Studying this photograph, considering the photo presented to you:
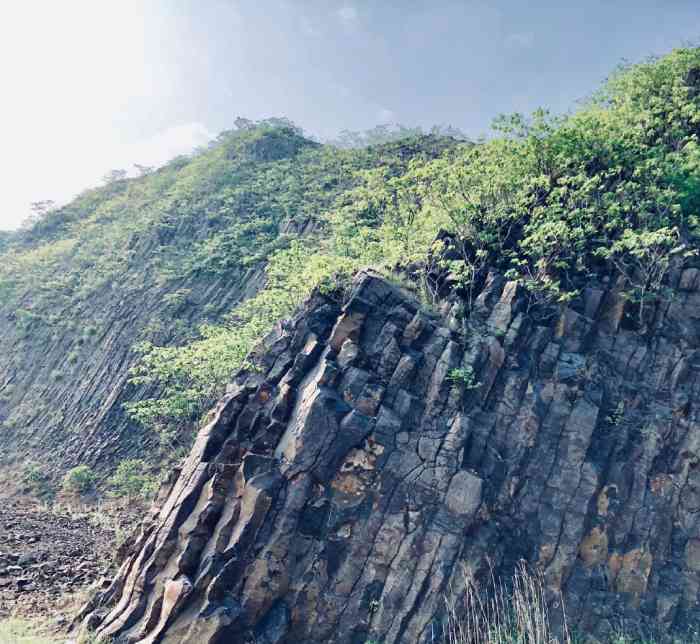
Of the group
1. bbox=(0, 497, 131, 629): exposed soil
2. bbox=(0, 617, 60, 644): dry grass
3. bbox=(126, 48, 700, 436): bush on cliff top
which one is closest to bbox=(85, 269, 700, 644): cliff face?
bbox=(0, 617, 60, 644): dry grass

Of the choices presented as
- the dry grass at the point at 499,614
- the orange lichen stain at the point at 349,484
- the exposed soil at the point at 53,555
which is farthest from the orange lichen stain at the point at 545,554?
the exposed soil at the point at 53,555

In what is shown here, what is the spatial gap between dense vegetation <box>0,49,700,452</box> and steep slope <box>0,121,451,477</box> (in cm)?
25

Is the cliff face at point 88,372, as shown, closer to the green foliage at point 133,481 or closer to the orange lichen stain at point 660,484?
the green foliage at point 133,481

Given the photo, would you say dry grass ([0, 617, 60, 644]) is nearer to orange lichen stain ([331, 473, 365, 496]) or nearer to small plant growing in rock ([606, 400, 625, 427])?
orange lichen stain ([331, 473, 365, 496])

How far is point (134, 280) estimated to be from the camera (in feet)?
115

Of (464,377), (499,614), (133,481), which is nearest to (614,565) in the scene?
(499,614)

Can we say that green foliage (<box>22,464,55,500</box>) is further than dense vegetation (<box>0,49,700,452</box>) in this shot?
Yes

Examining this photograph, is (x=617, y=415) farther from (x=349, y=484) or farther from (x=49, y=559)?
(x=49, y=559)

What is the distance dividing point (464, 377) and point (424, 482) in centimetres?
278

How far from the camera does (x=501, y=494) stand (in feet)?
42.2

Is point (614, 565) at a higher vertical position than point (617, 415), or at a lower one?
lower

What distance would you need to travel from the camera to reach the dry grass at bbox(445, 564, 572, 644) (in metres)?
11.1

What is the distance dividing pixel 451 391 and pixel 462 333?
1798 mm

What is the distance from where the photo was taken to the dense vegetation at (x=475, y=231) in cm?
1552
